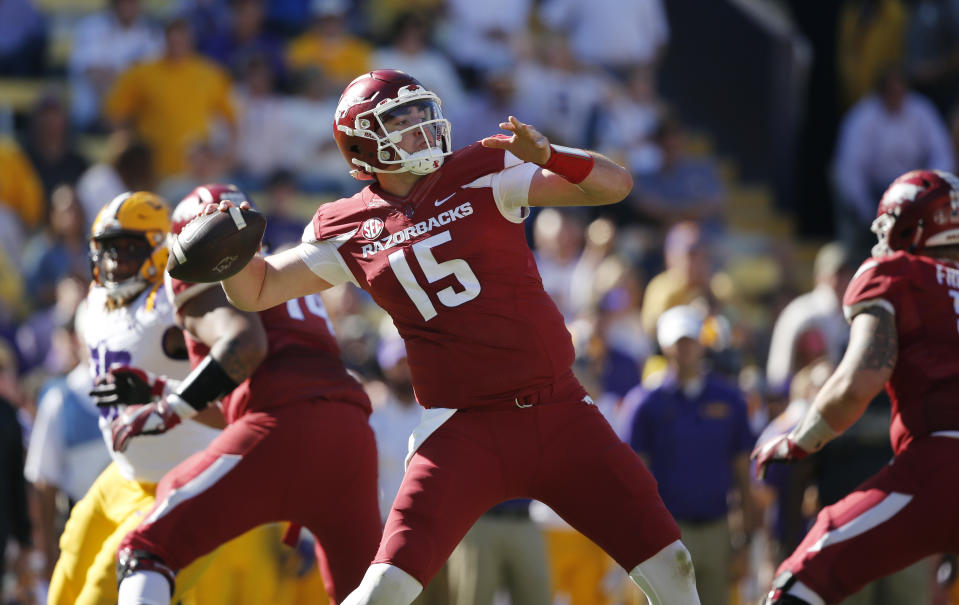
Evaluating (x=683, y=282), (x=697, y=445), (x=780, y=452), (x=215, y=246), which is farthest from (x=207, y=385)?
(x=683, y=282)

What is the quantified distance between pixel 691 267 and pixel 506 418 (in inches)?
206

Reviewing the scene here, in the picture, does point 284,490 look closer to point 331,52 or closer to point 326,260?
point 326,260

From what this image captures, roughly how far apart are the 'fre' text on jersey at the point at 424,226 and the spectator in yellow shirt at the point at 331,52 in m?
7.04

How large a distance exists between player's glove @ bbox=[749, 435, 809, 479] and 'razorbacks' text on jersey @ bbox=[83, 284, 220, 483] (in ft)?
7.24

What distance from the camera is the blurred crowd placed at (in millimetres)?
7730

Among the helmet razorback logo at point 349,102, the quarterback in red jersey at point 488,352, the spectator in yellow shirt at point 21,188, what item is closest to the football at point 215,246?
the quarterback in red jersey at point 488,352

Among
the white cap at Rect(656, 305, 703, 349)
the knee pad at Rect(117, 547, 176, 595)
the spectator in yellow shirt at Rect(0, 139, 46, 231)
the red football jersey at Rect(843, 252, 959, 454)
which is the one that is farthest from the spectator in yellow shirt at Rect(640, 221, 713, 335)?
the knee pad at Rect(117, 547, 176, 595)

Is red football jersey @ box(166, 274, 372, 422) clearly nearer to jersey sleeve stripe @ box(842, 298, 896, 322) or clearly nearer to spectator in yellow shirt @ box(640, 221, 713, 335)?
jersey sleeve stripe @ box(842, 298, 896, 322)

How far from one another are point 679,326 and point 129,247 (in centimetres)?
328

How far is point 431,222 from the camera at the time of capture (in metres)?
4.75

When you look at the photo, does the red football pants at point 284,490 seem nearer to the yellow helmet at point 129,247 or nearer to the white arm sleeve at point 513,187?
the yellow helmet at point 129,247

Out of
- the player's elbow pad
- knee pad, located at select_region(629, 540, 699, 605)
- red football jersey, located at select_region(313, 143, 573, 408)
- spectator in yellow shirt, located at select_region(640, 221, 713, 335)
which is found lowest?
spectator in yellow shirt, located at select_region(640, 221, 713, 335)

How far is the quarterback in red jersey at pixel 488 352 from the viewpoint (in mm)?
4668

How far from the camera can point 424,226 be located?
4758 millimetres
